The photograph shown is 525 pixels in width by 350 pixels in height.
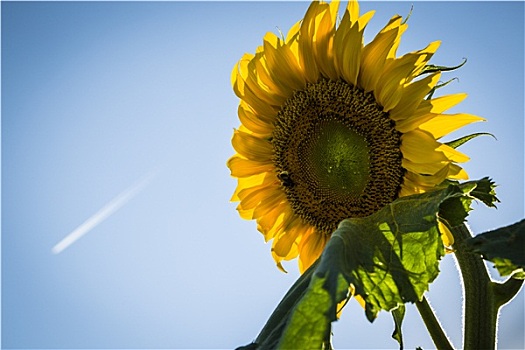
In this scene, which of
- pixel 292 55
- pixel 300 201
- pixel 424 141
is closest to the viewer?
pixel 424 141

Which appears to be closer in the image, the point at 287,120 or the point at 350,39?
the point at 350,39

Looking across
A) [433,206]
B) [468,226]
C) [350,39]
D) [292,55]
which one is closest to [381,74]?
[350,39]

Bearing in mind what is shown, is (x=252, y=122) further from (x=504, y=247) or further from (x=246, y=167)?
(x=504, y=247)

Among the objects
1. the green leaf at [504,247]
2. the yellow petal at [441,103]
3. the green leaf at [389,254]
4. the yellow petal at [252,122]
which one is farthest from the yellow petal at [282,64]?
the green leaf at [504,247]

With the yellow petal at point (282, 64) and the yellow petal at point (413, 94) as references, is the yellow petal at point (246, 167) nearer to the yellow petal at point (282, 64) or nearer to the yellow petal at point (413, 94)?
the yellow petal at point (282, 64)

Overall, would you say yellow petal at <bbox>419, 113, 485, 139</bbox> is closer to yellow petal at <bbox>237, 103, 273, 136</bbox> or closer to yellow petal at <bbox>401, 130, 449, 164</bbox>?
yellow petal at <bbox>401, 130, 449, 164</bbox>

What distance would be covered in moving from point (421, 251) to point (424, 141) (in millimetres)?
472

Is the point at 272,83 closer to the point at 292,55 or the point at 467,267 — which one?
the point at 292,55

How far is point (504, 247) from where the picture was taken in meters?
1.06

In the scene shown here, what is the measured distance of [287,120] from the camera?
73.4 inches

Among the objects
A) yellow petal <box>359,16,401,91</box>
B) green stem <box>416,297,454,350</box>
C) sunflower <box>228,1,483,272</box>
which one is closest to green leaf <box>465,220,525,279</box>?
green stem <box>416,297,454,350</box>

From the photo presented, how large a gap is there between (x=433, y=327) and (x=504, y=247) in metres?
0.32

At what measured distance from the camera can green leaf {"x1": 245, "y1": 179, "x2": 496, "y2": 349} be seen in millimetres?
1039

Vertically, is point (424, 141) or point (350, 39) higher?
point (350, 39)
